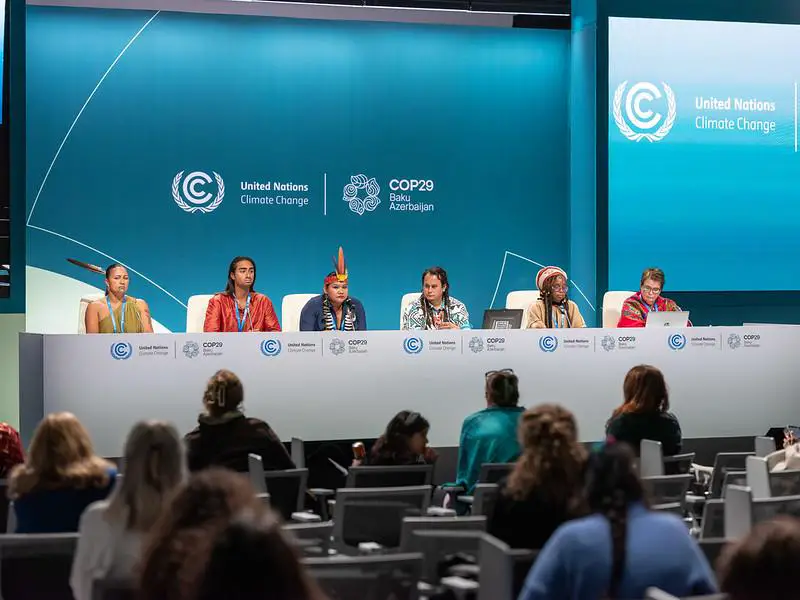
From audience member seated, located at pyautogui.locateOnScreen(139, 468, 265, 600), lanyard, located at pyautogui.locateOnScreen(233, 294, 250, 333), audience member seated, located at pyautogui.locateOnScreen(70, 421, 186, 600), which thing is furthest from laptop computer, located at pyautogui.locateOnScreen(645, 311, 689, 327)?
audience member seated, located at pyautogui.locateOnScreen(139, 468, 265, 600)

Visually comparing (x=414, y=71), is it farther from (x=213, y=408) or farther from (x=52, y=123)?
(x=213, y=408)

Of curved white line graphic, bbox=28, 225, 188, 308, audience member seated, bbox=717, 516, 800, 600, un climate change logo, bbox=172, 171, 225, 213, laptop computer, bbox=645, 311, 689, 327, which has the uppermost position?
un climate change logo, bbox=172, 171, 225, 213

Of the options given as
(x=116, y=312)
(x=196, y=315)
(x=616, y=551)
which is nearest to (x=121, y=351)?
(x=116, y=312)

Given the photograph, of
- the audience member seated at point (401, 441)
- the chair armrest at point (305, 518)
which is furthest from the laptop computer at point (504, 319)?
the chair armrest at point (305, 518)

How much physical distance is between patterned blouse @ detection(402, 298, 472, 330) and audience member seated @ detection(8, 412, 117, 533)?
166 inches

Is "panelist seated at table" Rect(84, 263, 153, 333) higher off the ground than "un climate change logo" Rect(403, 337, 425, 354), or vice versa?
"panelist seated at table" Rect(84, 263, 153, 333)

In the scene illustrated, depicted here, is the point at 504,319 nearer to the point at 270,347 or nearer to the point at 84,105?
the point at 270,347

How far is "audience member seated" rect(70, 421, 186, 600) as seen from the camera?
2.95m

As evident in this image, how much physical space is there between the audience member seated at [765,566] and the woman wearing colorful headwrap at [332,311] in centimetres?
567

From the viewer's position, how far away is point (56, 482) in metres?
3.57

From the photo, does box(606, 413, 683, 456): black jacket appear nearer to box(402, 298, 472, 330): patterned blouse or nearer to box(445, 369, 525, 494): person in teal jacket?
box(445, 369, 525, 494): person in teal jacket

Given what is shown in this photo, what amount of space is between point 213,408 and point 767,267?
24.6 ft

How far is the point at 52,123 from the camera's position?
394 inches

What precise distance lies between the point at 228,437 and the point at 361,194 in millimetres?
5968
